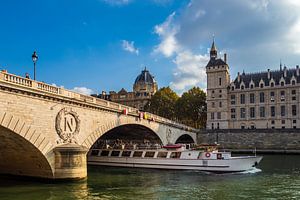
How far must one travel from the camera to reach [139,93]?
127562 millimetres

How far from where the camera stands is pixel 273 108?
87.4m

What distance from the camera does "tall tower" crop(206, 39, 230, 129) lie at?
92188 millimetres

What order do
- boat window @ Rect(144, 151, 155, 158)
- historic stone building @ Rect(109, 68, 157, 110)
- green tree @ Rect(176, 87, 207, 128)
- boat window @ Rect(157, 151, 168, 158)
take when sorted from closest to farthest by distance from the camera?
boat window @ Rect(157, 151, 168, 158) < boat window @ Rect(144, 151, 155, 158) < green tree @ Rect(176, 87, 207, 128) < historic stone building @ Rect(109, 68, 157, 110)

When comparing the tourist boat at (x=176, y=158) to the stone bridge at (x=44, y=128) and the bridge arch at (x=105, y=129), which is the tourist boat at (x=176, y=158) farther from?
the stone bridge at (x=44, y=128)

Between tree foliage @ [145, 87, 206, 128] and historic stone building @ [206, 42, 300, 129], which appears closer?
historic stone building @ [206, 42, 300, 129]

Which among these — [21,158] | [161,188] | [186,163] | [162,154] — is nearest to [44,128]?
[21,158]

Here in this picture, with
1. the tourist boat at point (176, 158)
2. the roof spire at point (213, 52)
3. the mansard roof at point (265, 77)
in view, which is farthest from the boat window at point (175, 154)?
the roof spire at point (213, 52)

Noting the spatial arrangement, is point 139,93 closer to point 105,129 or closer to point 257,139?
point 257,139

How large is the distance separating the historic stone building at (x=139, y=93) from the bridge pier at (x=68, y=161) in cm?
9482

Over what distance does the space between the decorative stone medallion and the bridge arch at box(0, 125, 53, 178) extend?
8.00 feet

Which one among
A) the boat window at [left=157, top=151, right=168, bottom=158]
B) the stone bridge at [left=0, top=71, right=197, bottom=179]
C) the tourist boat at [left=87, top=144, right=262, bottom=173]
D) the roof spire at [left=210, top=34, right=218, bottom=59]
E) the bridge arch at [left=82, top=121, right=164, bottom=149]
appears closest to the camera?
the stone bridge at [left=0, top=71, right=197, bottom=179]

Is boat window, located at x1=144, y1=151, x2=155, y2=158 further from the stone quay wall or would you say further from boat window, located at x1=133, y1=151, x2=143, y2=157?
the stone quay wall

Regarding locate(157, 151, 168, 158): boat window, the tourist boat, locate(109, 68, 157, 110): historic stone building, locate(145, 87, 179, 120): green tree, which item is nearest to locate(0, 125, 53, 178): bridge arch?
the tourist boat

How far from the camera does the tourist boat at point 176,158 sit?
1448 inches
